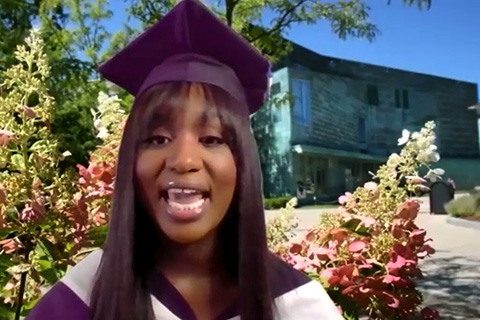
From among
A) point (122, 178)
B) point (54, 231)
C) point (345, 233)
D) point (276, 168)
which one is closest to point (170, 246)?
point (122, 178)

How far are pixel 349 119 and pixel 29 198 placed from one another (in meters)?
33.9

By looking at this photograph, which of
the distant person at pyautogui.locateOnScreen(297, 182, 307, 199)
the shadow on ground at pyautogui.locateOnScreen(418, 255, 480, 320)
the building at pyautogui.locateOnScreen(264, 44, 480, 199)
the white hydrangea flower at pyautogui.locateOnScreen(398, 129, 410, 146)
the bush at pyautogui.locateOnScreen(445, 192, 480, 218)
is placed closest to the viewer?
the white hydrangea flower at pyautogui.locateOnScreen(398, 129, 410, 146)

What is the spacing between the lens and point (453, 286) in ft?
22.9

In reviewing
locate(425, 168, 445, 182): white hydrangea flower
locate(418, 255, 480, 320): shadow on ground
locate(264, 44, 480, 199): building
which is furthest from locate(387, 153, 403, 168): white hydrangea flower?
locate(264, 44, 480, 199): building

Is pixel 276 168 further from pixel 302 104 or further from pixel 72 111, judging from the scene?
pixel 72 111

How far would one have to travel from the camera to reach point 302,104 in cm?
3019

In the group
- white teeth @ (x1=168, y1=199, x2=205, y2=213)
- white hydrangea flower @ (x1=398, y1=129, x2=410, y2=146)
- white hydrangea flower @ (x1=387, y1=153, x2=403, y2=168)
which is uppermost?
white hydrangea flower @ (x1=398, y1=129, x2=410, y2=146)

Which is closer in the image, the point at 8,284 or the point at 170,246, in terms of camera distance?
the point at 170,246

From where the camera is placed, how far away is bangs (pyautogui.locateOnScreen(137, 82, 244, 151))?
108cm

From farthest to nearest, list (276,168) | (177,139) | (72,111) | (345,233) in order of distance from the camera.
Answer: (276,168) < (72,111) < (345,233) < (177,139)

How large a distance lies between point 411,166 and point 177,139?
913 mm

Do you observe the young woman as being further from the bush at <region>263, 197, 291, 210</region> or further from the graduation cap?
the bush at <region>263, 197, 291, 210</region>

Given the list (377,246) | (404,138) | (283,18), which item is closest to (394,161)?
(404,138)

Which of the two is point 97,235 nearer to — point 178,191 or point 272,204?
point 178,191
